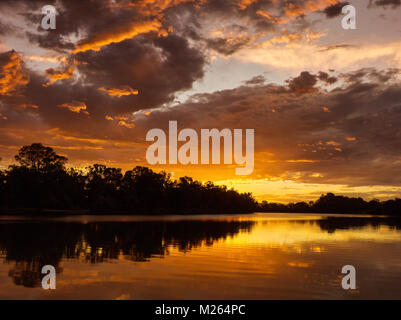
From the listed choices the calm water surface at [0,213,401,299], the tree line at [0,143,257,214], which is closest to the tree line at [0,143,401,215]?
the tree line at [0,143,257,214]

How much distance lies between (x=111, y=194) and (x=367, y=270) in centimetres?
14216

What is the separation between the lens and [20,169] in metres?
120

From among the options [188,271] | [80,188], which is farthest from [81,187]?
[188,271]

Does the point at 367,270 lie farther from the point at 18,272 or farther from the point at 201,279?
the point at 18,272

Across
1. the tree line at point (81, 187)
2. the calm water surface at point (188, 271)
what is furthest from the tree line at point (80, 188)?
the calm water surface at point (188, 271)

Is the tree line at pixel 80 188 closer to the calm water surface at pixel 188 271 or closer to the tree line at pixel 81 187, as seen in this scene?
the tree line at pixel 81 187

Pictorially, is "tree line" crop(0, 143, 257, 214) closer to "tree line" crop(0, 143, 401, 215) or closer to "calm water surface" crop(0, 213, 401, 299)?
"tree line" crop(0, 143, 401, 215)

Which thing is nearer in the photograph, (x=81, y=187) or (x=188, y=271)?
(x=188, y=271)

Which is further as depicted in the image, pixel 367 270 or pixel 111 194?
pixel 111 194

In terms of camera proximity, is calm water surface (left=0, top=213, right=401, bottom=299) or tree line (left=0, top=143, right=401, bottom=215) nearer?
calm water surface (left=0, top=213, right=401, bottom=299)

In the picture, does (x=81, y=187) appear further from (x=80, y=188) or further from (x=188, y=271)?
(x=188, y=271)
